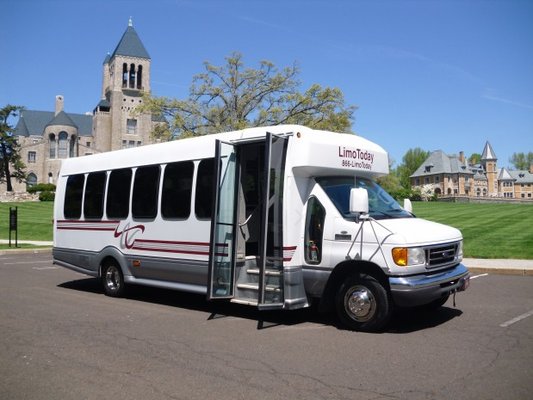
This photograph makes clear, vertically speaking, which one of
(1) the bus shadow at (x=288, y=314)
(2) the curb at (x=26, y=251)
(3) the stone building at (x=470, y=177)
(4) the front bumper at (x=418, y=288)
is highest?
(3) the stone building at (x=470, y=177)

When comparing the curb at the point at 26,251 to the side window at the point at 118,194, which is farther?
the curb at the point at 26,251

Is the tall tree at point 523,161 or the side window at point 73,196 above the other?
the tall tree at point 523,161

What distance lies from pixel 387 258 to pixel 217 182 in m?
2.86

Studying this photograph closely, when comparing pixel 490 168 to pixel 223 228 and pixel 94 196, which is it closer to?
pixel 94 196

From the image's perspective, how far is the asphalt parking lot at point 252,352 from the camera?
473cm

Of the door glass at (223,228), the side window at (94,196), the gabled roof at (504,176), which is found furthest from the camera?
the gabled roof at (504,176)

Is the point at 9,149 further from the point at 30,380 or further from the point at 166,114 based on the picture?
the point at 30,380

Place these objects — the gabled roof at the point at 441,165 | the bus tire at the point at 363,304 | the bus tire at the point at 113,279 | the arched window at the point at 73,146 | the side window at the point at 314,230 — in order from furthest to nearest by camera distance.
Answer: the gabled roof at the point at 441,165
the arched window at the point at 73,146
the bus tire at the point at 113,279
the side window at the point at 314,230
the bus tire at the point at 363,304

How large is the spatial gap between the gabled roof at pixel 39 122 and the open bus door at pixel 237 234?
10492 centimetres

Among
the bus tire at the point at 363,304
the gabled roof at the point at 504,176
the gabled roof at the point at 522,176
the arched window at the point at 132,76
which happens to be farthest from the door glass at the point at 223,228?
the gabled roof at the point at 522,176

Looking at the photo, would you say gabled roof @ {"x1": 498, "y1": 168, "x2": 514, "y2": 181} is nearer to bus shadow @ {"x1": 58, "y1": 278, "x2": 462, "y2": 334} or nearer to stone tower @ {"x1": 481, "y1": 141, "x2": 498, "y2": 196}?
stone tower @ {"x1": 481, "y1": 141, "x2": 498, "y2": 196}

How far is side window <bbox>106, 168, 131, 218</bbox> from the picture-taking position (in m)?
10.1

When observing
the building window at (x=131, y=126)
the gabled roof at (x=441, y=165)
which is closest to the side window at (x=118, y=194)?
the building window at (x=131, y=126)

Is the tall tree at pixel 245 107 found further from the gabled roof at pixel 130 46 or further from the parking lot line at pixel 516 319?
the gabled roof at pixel 130 46
